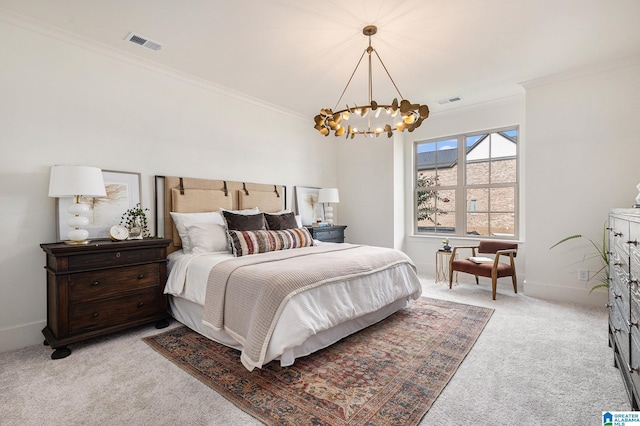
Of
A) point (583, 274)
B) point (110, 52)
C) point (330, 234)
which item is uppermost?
point (110, 52)

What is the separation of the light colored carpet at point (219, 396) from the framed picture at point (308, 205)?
2.96m

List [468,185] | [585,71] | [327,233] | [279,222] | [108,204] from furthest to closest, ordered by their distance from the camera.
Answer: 1. [468,185]
2. [327,233]
3. [279,222]
4. [585,71]
5. [108,204]

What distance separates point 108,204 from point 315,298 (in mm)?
2358

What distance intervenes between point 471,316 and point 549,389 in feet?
4.34

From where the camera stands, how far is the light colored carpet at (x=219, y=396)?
1700mm

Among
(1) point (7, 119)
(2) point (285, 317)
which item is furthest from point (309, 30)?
(1) point (7, 119)

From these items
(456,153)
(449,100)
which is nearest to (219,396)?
(449,100)

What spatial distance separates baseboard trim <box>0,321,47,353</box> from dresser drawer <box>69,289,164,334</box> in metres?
Answer: 0.57

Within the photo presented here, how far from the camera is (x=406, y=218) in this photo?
5.69m

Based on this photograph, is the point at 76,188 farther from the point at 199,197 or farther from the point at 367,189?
the point at 367,189

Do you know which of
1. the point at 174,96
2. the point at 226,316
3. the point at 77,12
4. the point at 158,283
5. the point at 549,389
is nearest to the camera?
the point at 549,389

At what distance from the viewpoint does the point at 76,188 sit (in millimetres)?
2537

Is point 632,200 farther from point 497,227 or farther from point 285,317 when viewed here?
point 285,317

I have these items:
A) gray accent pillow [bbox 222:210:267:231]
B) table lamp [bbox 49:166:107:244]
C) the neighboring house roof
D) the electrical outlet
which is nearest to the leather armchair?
the electrical outlet
